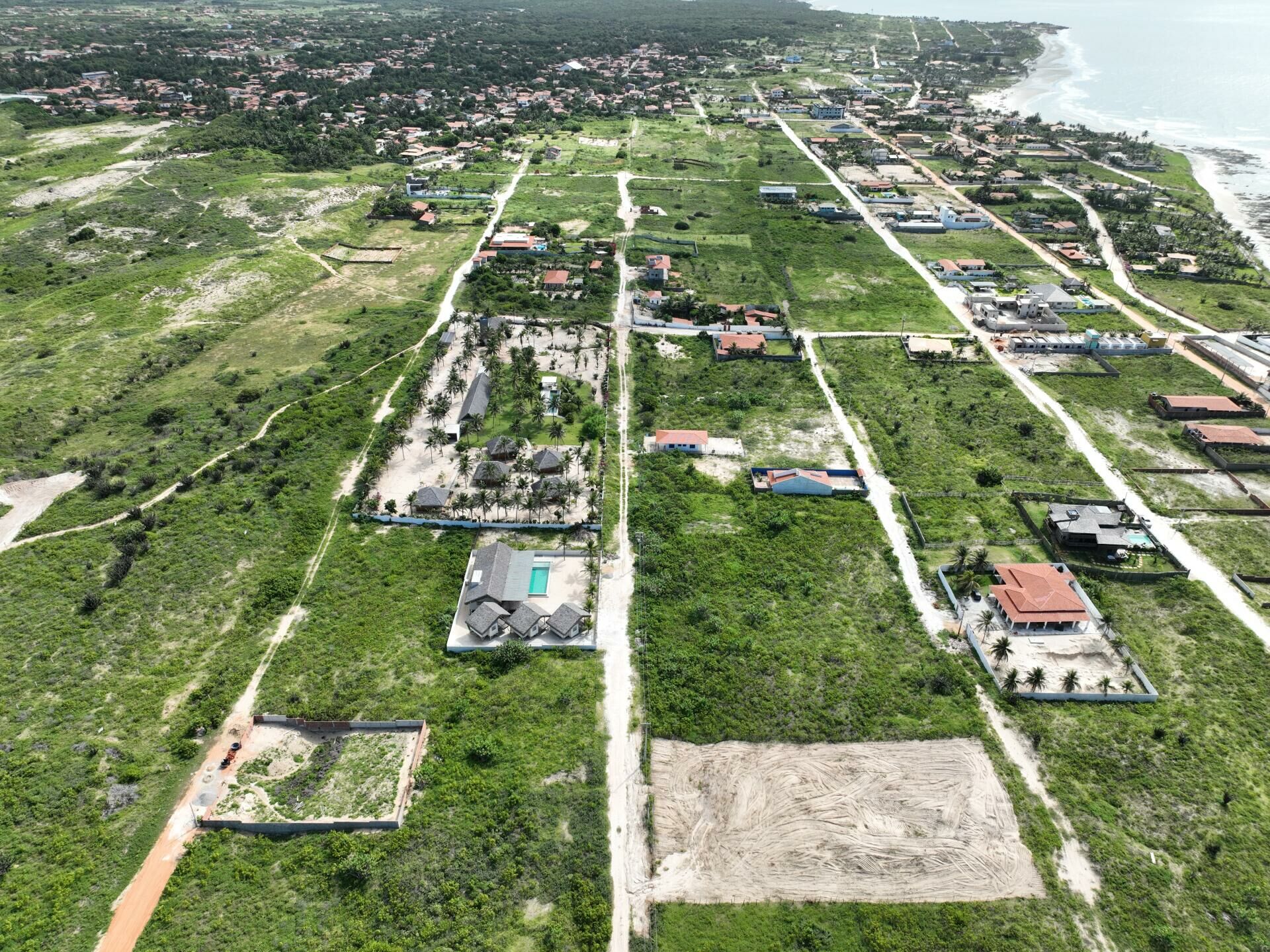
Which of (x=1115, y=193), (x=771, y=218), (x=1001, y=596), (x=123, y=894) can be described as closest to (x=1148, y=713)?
(x=1001, y=596)

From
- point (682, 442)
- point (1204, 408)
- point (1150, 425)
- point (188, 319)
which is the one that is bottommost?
point (682, 442)

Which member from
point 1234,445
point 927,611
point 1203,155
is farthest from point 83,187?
point 1203,155

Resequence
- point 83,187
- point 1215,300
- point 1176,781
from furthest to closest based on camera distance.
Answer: point 83,187
point 1215,300
point 1176,781

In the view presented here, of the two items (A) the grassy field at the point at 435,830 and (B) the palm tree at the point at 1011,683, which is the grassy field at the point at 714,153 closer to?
(B) the palm tree at the point at 1011,683

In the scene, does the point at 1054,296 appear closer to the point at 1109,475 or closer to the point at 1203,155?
the point at 1109,475

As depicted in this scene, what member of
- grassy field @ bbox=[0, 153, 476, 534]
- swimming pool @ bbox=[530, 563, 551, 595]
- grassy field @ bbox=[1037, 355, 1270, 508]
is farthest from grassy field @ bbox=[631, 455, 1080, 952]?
grassy field @ bbox=[0, 153, 476, 534]

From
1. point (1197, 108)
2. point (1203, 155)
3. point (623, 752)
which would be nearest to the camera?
point (623, 752)

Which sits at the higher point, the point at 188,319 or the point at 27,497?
the point at 188,319
